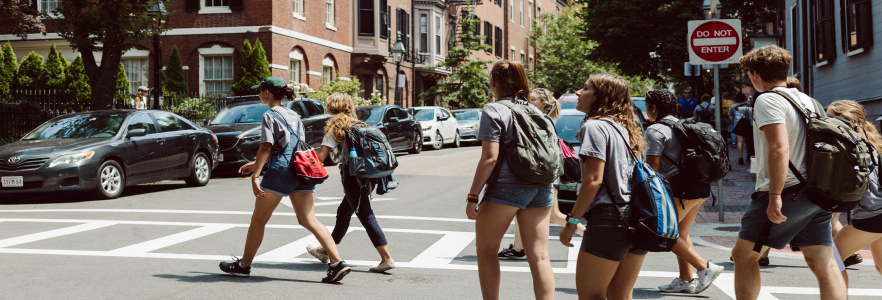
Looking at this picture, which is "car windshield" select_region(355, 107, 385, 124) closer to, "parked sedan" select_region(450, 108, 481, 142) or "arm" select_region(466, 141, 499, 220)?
"parked sedan" select_region(450, 108, 481, 142)

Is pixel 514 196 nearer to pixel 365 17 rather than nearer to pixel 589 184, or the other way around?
pixel 589 184

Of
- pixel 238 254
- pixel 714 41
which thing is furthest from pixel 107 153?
pixel 714 41

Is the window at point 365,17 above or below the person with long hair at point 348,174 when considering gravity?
above

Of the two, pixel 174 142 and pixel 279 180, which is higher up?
pixel 174 142

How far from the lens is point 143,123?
13641 mm

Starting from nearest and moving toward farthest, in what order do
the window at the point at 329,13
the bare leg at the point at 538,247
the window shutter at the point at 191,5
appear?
the bare leg at the point at 538,247, the window shutter at the point at 191,5, the window at the point at 329,13

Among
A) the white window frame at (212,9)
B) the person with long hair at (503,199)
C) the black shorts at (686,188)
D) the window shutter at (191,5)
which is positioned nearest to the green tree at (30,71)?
the window shutter at (191,5)

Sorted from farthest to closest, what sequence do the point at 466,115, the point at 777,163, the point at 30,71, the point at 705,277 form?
the point at 466,115, the point at 30,71, the point at 705,277, the point at 777,163

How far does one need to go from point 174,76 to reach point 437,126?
8740 millimetres

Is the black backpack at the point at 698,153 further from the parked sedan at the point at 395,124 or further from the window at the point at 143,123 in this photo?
the parked sedan at the point at 395,124

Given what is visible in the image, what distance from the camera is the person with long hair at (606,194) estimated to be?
393cm

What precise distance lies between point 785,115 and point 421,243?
16.0 feet

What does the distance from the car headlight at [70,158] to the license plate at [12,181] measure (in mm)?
476

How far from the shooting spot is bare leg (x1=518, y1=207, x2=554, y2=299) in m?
4.50
